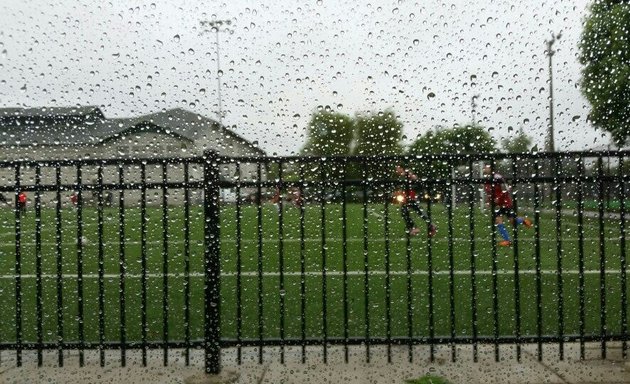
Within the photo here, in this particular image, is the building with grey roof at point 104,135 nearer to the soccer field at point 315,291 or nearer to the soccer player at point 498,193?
the soccer field at point 315,291

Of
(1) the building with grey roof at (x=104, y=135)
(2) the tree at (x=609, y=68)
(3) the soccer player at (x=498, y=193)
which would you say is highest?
(2) the tree at (x=609, y=68)

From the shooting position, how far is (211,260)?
10.6 ft

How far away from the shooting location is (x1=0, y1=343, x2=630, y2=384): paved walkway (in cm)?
312

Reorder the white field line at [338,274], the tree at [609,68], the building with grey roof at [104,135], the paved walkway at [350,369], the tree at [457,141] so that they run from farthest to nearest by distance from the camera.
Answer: the tree at [609,68]
the white field line at [338,274]
the tree at [457,141]
the building with grey roof at [104,135]
the paved walkway at [350,369]

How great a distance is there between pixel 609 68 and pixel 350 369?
1033cm

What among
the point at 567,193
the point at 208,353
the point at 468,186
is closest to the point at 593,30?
the point at 567,193

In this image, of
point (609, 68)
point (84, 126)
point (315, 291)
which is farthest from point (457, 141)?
point (609, 68)

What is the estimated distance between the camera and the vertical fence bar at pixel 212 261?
126 inches

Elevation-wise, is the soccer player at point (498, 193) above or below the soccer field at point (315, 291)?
above

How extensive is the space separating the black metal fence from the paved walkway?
99 millimetres

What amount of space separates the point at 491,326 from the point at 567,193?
143 centimetres

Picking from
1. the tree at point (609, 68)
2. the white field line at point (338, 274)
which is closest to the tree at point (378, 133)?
the white field line at point (338, 274)

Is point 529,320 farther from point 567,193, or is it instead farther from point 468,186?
point 468,186

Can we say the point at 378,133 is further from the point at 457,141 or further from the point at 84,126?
the point at 84,126
